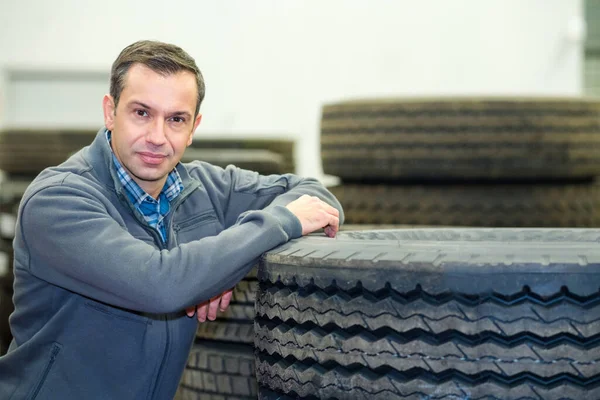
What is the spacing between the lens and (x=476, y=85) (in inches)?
282

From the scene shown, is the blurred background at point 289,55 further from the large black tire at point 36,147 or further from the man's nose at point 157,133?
the man's nose at point 157,133

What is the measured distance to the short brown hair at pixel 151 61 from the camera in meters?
1.73

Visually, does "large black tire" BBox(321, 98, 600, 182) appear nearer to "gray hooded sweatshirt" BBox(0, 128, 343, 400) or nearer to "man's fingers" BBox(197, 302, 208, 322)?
"gray hooded sweatshirt" BBox(0, 128, 343, 400)

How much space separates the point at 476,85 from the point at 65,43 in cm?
330

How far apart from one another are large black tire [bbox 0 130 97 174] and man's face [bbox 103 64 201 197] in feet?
10.4

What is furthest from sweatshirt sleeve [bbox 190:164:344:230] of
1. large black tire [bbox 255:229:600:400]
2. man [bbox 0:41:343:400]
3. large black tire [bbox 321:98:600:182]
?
large black tire [bbox 321:98:600:182]

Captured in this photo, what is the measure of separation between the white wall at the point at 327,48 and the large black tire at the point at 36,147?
8.65 ft

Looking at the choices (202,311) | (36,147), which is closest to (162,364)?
(202,311)

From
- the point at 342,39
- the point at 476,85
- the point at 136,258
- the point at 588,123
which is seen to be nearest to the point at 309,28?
the point at 342,39

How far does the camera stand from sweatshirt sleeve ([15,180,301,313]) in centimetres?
146

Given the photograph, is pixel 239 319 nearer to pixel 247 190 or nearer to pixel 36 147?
pixel 247 190

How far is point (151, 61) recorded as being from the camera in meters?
1.73

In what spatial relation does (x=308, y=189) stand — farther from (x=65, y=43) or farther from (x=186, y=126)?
(x=65, y=43)

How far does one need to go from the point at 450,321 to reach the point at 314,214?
1.73 feet
